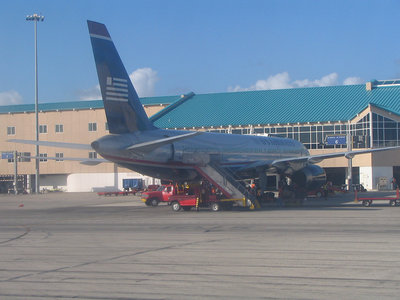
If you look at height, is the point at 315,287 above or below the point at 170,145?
below

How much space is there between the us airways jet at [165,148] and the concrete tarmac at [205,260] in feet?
17.0

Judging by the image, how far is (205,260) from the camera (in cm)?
1319

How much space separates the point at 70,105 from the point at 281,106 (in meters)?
28.1

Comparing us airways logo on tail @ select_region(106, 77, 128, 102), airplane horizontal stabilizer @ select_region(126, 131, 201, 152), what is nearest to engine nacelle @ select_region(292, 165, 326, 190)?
airplane horizontal stabilizer @ select_region(126, 131, 201, 152)

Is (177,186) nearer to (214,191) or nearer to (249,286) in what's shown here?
(214,191)

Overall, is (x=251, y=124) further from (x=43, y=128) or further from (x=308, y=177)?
(x=308, y=177)

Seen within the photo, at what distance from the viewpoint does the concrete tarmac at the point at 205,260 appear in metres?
10.0

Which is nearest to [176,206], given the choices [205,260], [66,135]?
[205,260]

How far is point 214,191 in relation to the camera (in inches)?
1214

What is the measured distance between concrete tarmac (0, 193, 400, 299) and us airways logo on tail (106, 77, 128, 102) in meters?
6.77

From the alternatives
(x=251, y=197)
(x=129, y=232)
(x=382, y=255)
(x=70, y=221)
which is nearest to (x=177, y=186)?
(x=251, y=197)

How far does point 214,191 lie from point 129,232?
11.6 meters

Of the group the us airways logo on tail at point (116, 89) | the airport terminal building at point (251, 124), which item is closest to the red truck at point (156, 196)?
the us airways logo on tail at point (116, 89)

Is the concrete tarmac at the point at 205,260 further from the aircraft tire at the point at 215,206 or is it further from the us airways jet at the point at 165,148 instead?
the aircraft tire at the point at 215,206
